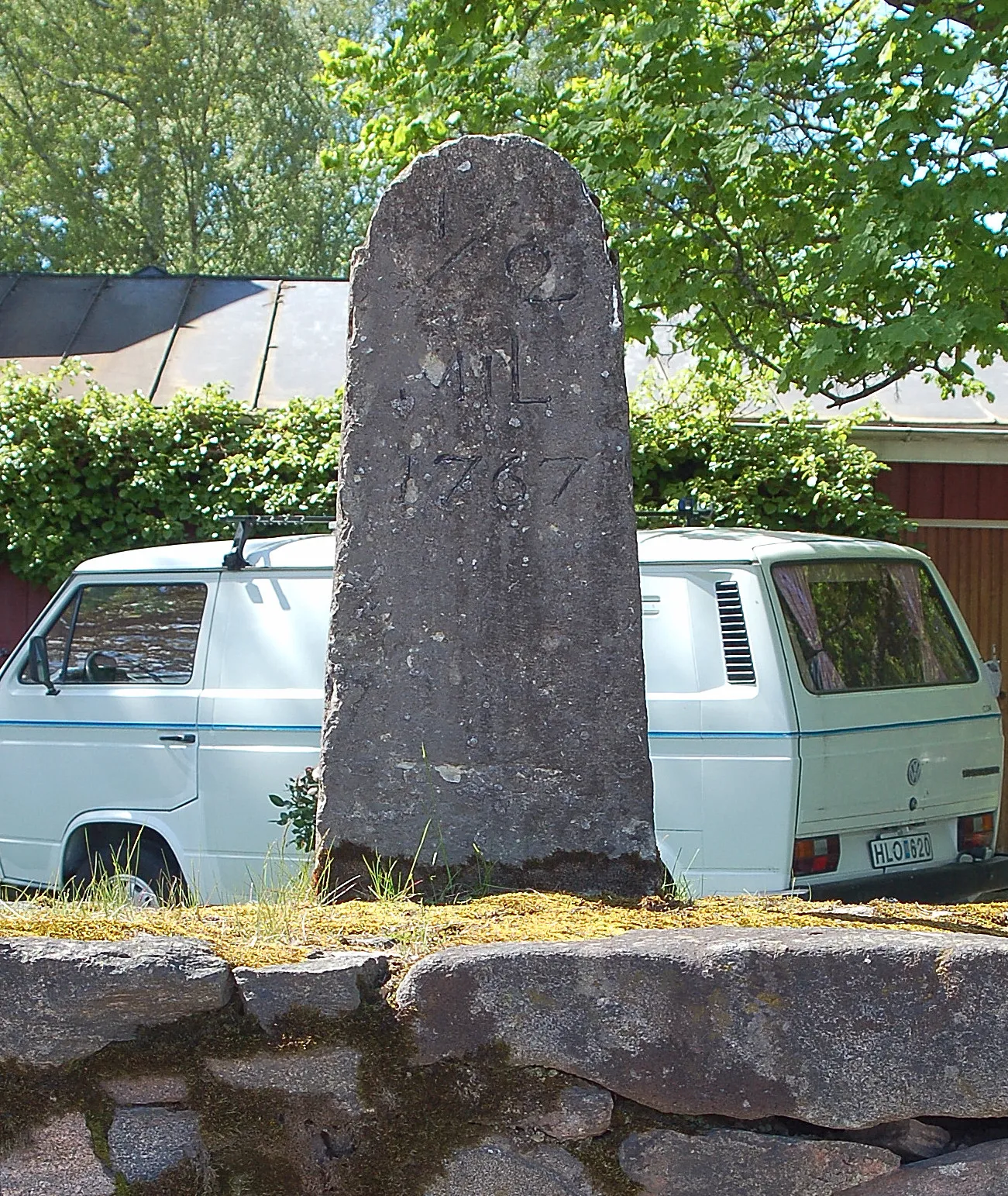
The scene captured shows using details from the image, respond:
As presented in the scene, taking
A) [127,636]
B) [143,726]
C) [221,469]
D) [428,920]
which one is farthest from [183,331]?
[428,920]

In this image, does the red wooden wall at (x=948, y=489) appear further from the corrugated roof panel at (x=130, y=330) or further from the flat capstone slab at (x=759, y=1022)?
the flat capstone slab at (x=759, y=1022)

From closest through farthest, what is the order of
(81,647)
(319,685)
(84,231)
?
1. (319,685)
2. (81,647)
3. (84,231)

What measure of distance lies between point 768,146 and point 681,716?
11.4ft

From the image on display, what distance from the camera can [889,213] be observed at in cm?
654

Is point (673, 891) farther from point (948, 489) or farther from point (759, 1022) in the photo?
point (948, 489)

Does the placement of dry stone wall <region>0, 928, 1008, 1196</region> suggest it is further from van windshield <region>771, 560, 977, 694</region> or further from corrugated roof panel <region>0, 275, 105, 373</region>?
corrugated roof panel <region>0, 275, 105, 373</region>

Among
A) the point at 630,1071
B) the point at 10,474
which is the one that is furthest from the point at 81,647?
the point at 630,1071

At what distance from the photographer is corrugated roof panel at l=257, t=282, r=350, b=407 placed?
37.6 feet

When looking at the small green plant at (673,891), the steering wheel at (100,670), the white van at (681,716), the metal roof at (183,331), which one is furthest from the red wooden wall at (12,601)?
the small green plant at (673,891)

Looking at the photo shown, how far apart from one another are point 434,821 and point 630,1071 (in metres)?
1.11

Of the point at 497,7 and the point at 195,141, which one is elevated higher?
the point at 195,141

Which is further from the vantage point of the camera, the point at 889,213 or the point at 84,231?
the point at 84,231

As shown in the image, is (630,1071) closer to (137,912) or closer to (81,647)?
(137,912)

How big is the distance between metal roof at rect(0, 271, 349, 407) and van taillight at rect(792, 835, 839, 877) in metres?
6.61
